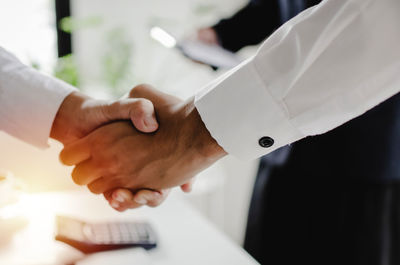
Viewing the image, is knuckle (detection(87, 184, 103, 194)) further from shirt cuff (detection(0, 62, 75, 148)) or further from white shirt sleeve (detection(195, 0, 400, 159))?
white shirt sleeve (detection(195, 0, 400, 159))

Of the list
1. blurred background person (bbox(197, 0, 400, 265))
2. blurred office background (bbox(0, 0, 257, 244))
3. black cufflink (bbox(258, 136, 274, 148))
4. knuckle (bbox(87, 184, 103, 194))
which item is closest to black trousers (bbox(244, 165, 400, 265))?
blurred background person (bbox(197, 0, 400, 265))

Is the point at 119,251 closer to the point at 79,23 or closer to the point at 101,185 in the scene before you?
the point at 101,185

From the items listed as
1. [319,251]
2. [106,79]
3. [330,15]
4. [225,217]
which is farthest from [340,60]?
[225,217]

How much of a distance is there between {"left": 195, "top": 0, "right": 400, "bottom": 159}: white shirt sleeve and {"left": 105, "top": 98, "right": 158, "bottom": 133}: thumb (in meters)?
0.12

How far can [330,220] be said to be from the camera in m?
1.02

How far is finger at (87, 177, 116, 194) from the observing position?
80 cm

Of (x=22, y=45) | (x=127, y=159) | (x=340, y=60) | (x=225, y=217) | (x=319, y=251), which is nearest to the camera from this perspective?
(x=340, y=60)

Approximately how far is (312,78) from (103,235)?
0.44 metres

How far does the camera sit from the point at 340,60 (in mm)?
580

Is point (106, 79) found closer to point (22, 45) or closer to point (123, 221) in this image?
point (22, 45)

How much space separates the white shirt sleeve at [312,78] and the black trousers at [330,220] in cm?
45

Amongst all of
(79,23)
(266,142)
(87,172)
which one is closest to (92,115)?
(87,172)

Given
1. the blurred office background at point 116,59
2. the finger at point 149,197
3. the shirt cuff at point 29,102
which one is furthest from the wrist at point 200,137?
the blurred office background at point 116,59

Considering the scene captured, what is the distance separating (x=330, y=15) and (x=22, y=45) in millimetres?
1052
